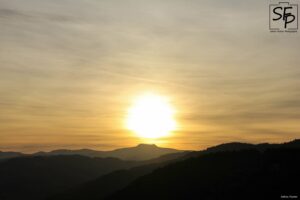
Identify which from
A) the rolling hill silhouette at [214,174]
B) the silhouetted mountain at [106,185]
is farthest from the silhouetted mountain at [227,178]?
the silhouetted mountain at [106,185]

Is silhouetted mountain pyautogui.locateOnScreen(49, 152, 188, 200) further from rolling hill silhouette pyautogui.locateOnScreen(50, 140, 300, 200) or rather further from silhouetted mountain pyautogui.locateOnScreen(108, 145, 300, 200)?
silhouetted mountain pyautogui.locateOnScreen(108, 145, 300, 200)

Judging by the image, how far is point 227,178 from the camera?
68.3 meters

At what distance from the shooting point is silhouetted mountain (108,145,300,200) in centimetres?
6116

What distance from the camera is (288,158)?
69.9 meters

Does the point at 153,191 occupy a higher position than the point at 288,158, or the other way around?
the point at 288,158

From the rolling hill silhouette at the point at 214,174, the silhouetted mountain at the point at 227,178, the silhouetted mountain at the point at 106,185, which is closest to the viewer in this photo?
the silhouetted mountain at the point at 227,178

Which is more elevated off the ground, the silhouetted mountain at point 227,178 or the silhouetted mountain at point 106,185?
the silhouetted mountain at point 227,178

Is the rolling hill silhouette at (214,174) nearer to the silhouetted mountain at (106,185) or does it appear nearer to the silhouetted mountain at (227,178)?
the silhouetted mountain at (227,178)

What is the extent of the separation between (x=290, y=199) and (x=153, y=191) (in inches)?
1209

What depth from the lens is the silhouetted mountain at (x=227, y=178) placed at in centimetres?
6116

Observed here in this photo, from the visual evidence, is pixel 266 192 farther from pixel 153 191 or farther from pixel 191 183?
pixel 153 191

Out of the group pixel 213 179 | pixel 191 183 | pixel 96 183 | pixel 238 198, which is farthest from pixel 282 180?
pixel 96 183

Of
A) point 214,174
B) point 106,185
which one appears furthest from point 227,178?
point 106,185

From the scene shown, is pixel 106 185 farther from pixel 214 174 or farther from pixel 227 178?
pixel 227 178
